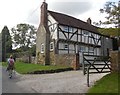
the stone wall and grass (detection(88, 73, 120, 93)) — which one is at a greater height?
the stone wall

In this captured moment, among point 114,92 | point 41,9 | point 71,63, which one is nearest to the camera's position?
point 114,92

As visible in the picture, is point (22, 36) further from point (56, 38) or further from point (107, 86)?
point (107, 86)

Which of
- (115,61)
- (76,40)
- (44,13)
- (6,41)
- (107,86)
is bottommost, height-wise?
(107,86)

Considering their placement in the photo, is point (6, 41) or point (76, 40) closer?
point (76, 40)

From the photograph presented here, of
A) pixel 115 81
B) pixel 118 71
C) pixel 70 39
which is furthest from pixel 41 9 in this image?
pixel 115 81

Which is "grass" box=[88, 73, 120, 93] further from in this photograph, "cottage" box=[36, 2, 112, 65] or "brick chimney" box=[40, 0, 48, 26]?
"brick chimney" box=[40, 0, 48, 26]

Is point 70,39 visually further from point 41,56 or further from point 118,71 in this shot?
point 118,71

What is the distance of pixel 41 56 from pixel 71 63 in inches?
420

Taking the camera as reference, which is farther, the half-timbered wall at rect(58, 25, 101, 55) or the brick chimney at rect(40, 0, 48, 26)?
the brick chimney at rect(40, 0, 48, 26)

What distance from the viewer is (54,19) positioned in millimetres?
37312

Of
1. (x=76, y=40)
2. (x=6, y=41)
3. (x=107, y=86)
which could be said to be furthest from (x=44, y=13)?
(x=6, y=41)

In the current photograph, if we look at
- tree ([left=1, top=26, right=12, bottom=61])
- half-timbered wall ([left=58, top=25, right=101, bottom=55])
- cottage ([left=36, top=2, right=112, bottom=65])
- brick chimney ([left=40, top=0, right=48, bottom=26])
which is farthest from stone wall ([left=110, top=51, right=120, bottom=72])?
tree ([left=1, top=26, right=12, bottom=61])

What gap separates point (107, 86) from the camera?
1375 centimetres

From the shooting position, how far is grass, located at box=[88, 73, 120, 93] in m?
12.8
